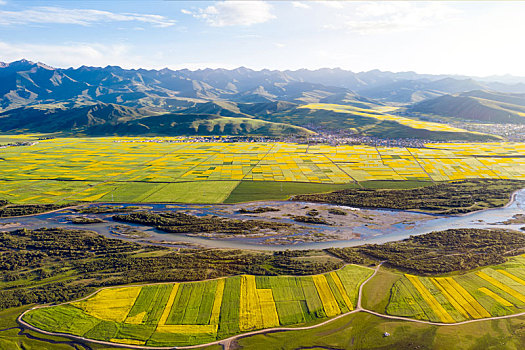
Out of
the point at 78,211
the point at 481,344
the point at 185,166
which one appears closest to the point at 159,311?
the point at 481,344

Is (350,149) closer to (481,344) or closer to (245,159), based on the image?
(245,159)

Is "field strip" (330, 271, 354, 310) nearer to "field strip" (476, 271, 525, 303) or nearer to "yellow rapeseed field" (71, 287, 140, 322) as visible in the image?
"field strip" (476, 271, 525, 303)

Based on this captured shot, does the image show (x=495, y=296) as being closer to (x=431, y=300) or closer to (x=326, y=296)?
(x=431, y=300)

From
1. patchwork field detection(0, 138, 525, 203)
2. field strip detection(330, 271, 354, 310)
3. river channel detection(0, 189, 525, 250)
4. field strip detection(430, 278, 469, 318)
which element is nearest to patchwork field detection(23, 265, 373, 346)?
field strip detection(330, 271, 354, 310)

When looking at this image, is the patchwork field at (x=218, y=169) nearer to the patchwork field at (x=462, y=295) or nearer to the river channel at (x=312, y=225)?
the river channel at (x=312, y=225)

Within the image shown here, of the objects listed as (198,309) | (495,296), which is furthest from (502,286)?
(198,309)

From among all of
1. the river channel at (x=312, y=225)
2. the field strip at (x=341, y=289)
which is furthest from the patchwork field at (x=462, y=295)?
the river channel at (x=312, y=225)
